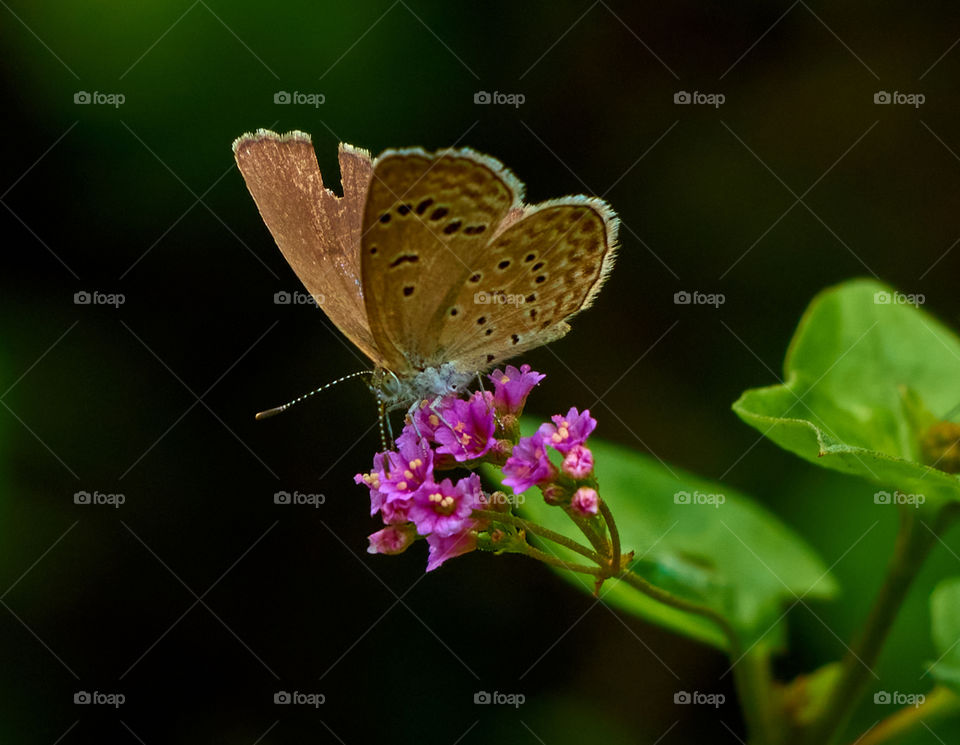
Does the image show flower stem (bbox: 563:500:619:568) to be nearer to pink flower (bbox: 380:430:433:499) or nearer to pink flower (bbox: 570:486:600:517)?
pink flower (bbox: 570:486:600:517)

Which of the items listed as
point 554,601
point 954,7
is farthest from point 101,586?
point 954,7

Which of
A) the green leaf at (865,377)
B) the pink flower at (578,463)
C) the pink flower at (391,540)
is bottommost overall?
the pink flower at (391,540)

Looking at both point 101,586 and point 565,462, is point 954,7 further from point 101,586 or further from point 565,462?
point 101,586

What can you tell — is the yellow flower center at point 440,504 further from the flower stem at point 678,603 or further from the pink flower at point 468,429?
the flower stem at point 678,603

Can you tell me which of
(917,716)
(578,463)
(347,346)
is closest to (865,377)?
(917,716)

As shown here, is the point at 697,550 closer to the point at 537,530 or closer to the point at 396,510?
the point at 537,530

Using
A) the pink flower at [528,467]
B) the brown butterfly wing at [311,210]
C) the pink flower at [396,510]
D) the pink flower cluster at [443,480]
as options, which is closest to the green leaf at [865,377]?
the pink flower at [528,467]
